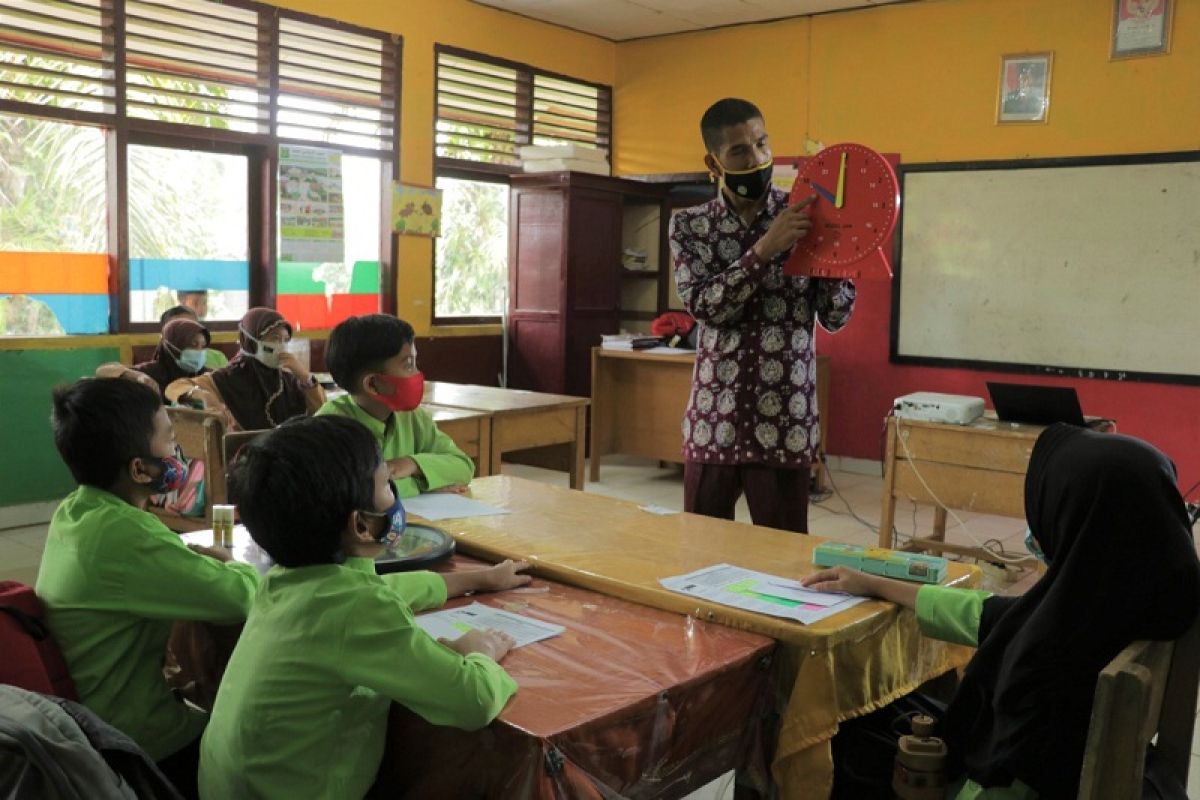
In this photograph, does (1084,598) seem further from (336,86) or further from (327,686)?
(336,86)

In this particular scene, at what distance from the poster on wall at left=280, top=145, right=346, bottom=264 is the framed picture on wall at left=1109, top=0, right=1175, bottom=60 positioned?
4219 mm

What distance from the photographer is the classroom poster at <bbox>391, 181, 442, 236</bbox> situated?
6.19 metres

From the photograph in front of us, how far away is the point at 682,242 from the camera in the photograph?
99.0 inches

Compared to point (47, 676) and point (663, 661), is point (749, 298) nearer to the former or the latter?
point (663, 661)

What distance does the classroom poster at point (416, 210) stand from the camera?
6.19 m

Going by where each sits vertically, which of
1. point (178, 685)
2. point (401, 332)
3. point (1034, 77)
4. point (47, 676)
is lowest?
point (178, 685)

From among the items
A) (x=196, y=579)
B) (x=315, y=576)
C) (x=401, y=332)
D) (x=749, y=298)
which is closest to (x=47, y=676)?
(x=196, y=579)

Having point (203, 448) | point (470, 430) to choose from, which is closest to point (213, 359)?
point (203, 448)

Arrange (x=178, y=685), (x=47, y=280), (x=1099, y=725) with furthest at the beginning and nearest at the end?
(x=47, y=280) → (x=178, y=685) → (x=1099, y=725)

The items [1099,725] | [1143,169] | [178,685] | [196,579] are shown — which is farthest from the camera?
[1143,169]

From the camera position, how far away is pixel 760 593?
162 cm

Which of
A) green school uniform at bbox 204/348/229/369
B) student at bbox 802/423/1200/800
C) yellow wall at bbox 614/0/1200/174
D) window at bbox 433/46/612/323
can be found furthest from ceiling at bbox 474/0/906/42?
student at bbox 802/423/1200/800

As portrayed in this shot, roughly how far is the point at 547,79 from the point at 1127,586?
6.30 metres

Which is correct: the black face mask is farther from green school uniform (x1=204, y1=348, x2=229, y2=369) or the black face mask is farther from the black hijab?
green school uniform (x1=204, y1=348, x2=229, y2=369)
